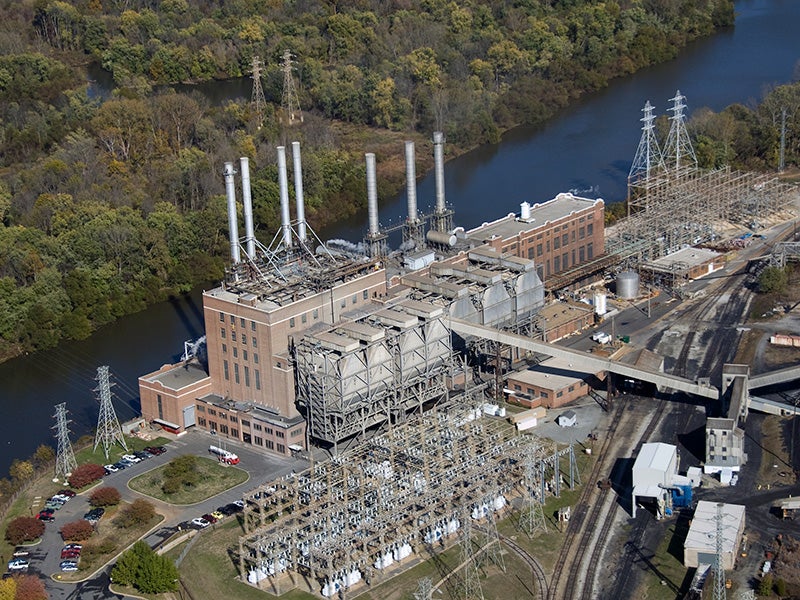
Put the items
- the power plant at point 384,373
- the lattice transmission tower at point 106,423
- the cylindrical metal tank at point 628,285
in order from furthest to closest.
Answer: the cylindrical metal tank at point 628,285, the lattice transmission tower at point 106,423, the power plant at point 384,373

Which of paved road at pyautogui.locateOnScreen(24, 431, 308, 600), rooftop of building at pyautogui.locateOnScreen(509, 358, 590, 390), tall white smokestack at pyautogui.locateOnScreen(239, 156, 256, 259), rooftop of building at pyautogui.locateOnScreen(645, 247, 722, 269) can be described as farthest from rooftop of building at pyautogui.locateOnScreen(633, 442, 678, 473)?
rooftop of building at pyautogui.locateOnScreen(645, 247, 722, 269)

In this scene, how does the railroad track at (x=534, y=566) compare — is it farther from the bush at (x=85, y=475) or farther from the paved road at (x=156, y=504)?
the bush at (x=85, y=475)

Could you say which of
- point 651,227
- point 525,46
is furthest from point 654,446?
point 525,46

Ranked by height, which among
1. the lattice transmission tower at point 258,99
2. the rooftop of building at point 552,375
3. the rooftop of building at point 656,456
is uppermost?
the lattice transmission tower at point 258,99

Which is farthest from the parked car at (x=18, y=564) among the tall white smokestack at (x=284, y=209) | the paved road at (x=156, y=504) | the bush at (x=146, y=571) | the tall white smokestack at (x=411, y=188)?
the tall white smokestack at (x=411, y=188)

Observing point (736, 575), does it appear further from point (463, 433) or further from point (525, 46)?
point (525, 46)

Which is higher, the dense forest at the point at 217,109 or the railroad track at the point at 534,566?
the dense forest at the point at 217,109

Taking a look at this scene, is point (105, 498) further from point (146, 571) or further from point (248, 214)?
point (248, 214)
